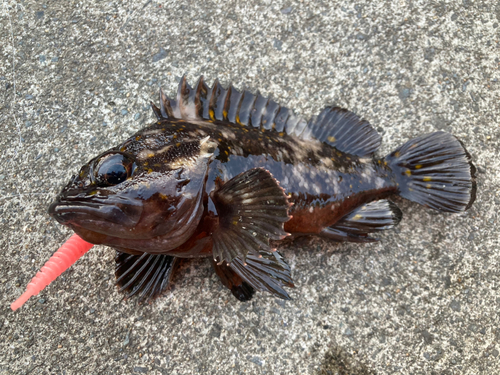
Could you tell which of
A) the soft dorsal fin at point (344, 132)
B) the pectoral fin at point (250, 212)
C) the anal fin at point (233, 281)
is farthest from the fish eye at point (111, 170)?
the soft dorsal fin at point (344, 132)

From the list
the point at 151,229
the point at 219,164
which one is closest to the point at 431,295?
the point at 219,164

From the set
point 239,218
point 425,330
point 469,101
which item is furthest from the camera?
point 469,101

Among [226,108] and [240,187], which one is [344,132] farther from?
[240,187]

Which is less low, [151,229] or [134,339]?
[151,229]

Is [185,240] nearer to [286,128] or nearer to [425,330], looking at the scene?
[286,128]

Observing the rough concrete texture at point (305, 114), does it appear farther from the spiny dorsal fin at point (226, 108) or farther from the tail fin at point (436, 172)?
the spiny dorsal fin at point (226, 108)

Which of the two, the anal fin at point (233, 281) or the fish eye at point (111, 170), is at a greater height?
the fish eye at point (111, 170)

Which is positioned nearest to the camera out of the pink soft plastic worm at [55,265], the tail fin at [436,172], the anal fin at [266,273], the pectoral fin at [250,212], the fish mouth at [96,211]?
the fish mouth at [96,211]
